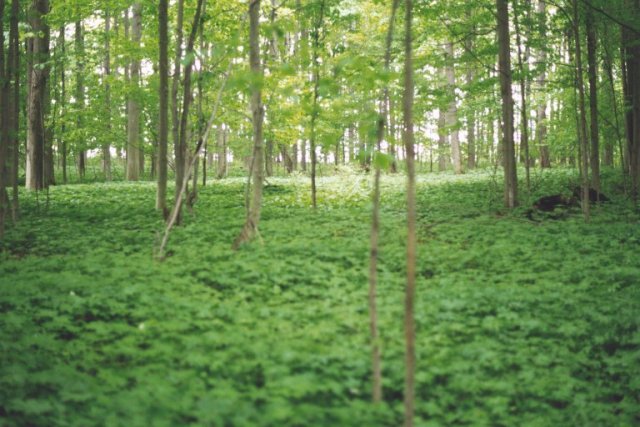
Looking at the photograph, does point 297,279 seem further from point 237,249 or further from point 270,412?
point 270,412

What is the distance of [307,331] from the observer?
4398 mm

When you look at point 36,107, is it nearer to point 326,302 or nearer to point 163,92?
point 163,92

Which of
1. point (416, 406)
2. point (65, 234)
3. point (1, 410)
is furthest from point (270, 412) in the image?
point (65, 234)

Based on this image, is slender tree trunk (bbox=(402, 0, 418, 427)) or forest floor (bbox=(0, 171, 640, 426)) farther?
forest floor (bbox=(0, 171, 640, 426))

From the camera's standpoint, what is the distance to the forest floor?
3283 millimetres

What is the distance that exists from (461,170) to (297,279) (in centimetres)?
2045

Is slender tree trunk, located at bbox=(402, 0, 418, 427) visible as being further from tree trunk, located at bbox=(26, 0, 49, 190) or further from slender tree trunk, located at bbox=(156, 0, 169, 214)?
tree trunk, located at bbox=(26, 0, 49, 190)

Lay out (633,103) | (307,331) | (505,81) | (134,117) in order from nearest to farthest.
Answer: (307,331) → (505,81) → (633,103) → (134,117)

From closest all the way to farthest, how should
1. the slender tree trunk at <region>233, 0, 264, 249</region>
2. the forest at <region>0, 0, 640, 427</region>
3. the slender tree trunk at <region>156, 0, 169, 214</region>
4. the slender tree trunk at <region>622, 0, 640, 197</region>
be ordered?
the forest at <region>0, 0, 640, 427</region> < the slender tree trunk at <region>233, 0, 264, 249</region> < the slender tree trunk at <region>156, 0, 169, 214</region> < the slender tree trunk at <region>622, 0, 640, 197</region>

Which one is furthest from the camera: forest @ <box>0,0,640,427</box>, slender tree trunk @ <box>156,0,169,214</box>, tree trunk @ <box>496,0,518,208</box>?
tree trunk @ <box>496,0,518,208</box>

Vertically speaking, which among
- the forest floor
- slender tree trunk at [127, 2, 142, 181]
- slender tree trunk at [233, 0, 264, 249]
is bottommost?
the forest floor

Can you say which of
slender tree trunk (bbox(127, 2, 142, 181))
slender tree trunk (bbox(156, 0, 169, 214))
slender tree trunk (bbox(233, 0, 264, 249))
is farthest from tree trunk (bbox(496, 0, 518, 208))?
slender tree trunk (bbox(127, 2, 142, 181))

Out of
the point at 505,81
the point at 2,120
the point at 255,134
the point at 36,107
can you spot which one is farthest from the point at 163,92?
the point at 36,107

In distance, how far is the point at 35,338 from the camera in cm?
401
